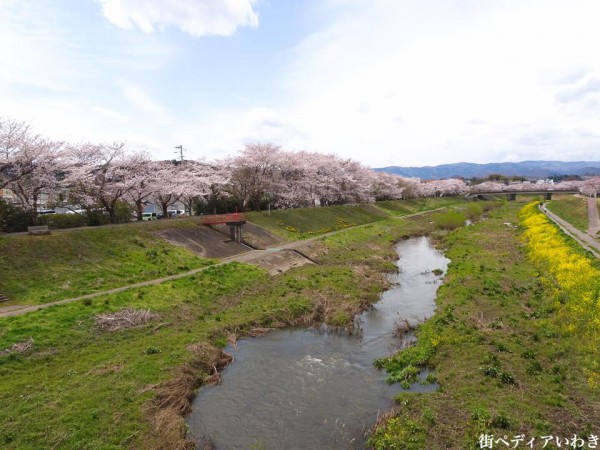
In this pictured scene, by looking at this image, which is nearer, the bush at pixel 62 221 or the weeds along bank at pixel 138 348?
the weeds along bank at pixel 138 348

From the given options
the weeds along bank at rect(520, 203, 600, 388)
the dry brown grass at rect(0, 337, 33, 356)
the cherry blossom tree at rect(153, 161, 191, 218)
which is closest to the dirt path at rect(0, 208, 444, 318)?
the dry brown grass at rect(0, 337, 33, 356)

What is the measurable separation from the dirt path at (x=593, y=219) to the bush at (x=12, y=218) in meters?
58.0

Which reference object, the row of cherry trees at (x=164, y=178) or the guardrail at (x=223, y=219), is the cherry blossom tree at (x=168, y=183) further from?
the guardrail at (x=223, y=219)

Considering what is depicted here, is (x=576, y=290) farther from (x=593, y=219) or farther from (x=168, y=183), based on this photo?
(x=593, y=219)

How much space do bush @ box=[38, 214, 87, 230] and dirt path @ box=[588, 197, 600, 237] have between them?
5561 cm

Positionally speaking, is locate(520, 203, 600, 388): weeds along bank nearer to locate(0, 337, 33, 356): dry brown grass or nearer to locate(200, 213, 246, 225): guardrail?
locate(0, 337, 33, 356): dry brown grass

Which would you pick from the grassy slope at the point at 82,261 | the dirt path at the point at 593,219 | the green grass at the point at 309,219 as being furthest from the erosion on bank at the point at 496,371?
the green grass at the point at 309,219

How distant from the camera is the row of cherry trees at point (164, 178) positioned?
29.0 metres

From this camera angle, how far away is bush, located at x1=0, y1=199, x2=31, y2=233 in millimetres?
31062

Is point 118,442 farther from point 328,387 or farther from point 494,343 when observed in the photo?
point 494,343

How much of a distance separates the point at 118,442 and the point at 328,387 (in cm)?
735

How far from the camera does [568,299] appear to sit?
20.5m

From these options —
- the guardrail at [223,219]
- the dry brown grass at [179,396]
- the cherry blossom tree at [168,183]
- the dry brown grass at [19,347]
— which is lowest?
the dry brown grass at [179,396]

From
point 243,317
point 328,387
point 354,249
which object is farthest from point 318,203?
point 328,387
